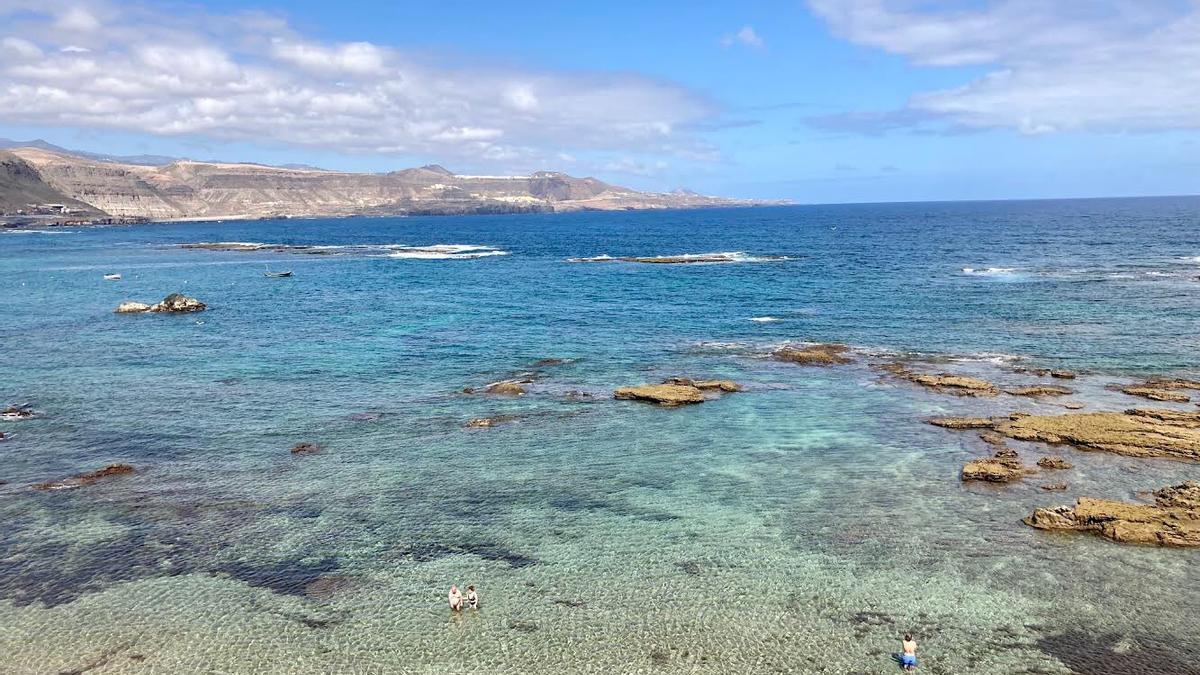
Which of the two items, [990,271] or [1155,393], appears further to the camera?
[990,271]

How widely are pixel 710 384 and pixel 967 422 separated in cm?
1573

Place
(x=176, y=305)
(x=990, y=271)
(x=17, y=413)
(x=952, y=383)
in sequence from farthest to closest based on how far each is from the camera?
(x=990, y=271), (x=176, y=305), (x=952, y=383), (x=17, y=413)

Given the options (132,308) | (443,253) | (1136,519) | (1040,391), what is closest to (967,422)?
(1040,391)

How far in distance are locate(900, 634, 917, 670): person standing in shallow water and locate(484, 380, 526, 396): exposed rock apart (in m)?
32.2

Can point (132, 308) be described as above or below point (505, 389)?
above

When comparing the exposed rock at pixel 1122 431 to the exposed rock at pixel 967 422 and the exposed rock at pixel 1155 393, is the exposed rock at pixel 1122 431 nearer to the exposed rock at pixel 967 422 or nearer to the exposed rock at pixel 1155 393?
the exposed rock at pixel 967 422

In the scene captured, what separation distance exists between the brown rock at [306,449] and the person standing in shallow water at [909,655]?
98.5 feet

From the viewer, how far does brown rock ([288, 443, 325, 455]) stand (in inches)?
1598

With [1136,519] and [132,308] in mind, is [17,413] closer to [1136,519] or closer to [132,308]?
[132,308]

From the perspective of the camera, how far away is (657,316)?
81438 millimetres

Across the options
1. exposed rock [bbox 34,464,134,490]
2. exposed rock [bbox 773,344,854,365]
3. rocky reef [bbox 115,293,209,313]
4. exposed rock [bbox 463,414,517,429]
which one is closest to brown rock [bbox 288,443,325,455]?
exposed rock [bbox 34,464,134,490]

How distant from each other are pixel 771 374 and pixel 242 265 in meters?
117

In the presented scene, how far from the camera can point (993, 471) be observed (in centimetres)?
3575

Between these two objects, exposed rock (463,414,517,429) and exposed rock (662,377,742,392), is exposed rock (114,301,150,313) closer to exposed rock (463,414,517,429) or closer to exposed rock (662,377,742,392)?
exposed rock (463,414,517,429)
